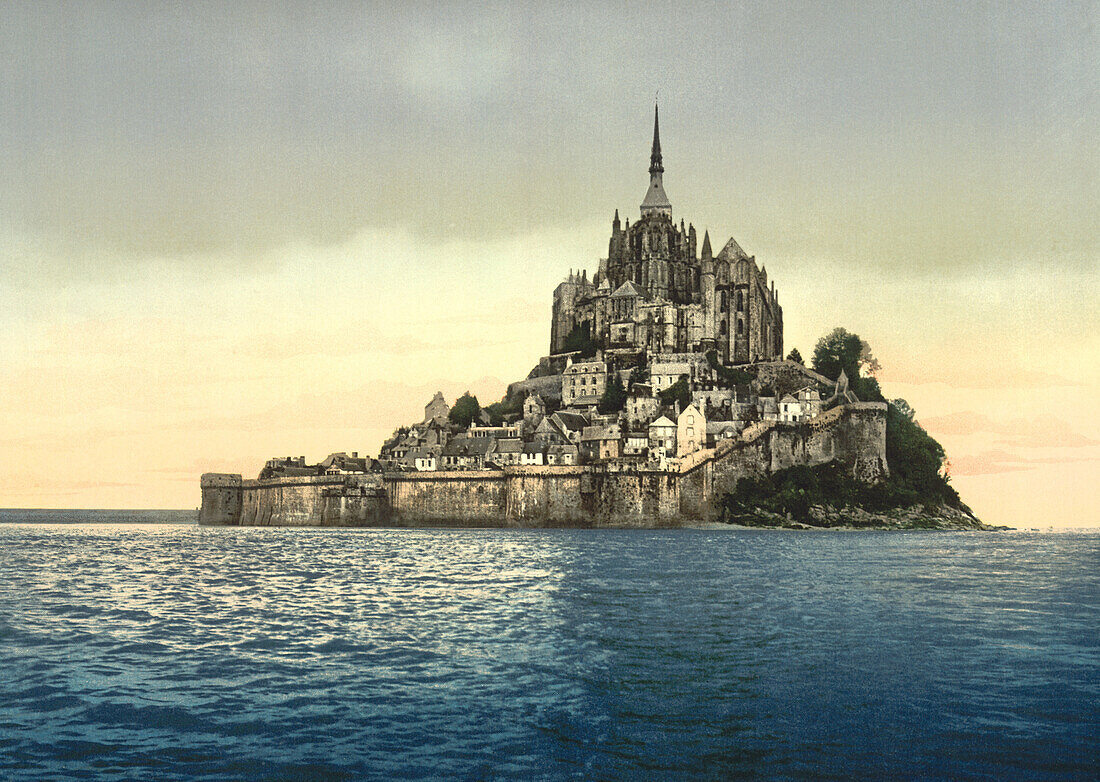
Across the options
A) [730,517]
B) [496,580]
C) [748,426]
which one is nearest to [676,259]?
[748,426]

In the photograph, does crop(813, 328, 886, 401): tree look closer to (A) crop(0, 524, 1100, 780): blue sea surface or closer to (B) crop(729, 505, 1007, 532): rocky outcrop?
(B) crop(729, 505, 1007, 532): rocky outcrop

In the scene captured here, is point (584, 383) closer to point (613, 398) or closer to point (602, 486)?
point (613, 398)

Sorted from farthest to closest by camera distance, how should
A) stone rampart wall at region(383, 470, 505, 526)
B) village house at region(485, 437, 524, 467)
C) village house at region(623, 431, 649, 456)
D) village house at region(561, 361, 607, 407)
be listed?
village house at region(561, 361, 607, 407), village house at region(485, 437, 524, 467), village house at region(623, 431, 649, 456), stone rampart wall at region(383, 470, 505, 526)

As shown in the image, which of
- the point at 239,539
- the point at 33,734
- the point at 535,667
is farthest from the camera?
the point at 239,539

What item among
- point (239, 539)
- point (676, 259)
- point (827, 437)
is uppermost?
point (676, 259)

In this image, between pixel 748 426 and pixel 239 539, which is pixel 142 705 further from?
pixel 748 426

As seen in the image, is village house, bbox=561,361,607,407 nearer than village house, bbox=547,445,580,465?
No

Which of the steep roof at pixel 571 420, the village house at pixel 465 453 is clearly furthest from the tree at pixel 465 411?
the steep roof at pixel 571 420

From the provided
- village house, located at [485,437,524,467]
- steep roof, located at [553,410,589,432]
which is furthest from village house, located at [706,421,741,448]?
village house, located at [485,437,524,467]
